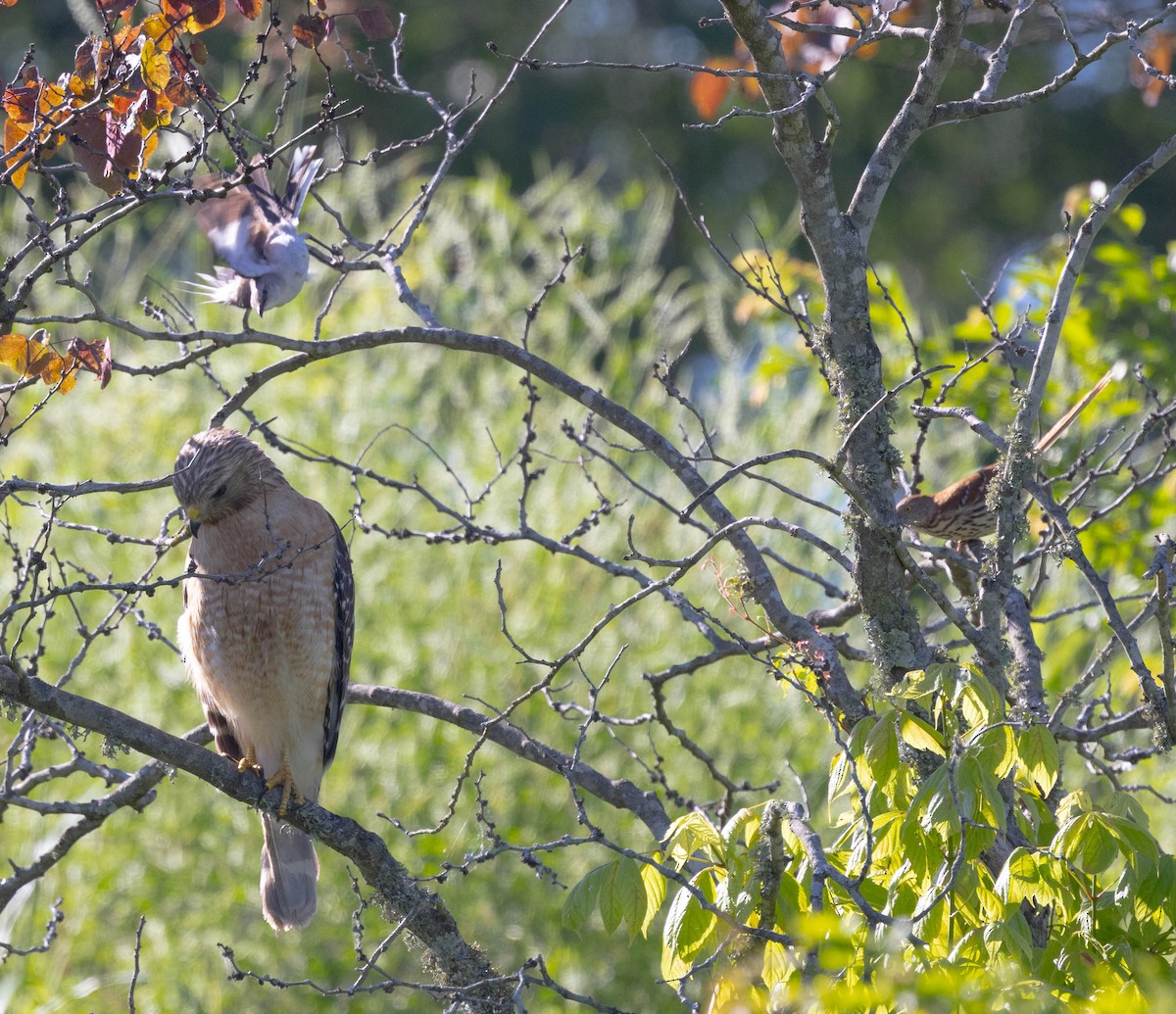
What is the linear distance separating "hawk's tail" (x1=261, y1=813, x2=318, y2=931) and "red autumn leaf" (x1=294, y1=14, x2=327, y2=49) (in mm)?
2275

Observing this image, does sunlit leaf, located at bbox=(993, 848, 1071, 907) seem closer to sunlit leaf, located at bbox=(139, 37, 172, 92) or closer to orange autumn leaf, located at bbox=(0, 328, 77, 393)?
orange autumn leaf, located at bbox=(0, 328, 77, 393)

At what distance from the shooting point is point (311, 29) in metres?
2.47

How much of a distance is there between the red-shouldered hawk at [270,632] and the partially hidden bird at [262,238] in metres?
0.66

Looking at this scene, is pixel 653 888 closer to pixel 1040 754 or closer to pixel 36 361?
pixel 1040 754

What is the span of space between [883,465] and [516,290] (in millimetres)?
5046

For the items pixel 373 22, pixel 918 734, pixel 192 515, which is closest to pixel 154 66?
pixel 373 22

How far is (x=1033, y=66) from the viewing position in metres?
12.8

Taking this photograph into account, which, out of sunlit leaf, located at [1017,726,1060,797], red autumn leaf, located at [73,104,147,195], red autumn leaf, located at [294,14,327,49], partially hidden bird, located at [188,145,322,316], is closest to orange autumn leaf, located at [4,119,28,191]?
red autumn leaf, located at [73,104,147,195]

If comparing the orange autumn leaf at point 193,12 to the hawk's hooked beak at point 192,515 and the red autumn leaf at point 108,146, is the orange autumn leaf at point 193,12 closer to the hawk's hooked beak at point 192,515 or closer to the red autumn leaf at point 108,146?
the red autumn leaf at point 108,146

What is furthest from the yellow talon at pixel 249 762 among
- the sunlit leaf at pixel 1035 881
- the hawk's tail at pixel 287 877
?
the sunlit leaf at pixel 1035 881

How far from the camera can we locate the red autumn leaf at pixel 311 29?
247cm

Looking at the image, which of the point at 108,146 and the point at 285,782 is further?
the point at 285,782

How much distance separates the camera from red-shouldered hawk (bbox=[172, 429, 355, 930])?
3.36m

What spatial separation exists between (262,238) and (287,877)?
79.3 inches
